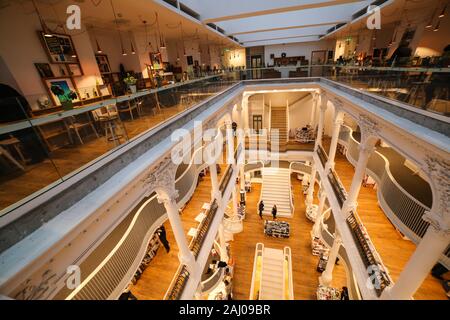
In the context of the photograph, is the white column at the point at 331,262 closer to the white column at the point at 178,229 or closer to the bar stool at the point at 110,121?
the white column at the point at 178,229

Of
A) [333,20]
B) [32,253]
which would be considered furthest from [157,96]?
[333,20]

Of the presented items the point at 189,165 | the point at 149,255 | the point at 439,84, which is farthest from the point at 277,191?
the point at 439,84

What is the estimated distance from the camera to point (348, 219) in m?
6.69

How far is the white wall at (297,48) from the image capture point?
18.8 metres

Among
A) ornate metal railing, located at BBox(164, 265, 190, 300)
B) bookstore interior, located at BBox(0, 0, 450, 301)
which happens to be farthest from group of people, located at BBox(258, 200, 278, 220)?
ornate metal railing, located at BBox(164, 265, 190, 300)

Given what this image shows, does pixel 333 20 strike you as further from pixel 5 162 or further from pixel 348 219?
pixel 5 162

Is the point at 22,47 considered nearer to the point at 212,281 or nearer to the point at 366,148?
the point at 212,281

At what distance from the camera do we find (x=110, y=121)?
335 centimetres

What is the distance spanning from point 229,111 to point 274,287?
8248 millimetres

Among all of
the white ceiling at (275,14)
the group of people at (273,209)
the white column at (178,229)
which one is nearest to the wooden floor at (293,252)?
the group of people at (273,209)

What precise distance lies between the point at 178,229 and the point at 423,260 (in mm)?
4792

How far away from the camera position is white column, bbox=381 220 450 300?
3361 millimetres

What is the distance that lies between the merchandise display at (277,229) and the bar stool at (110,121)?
9.97 meters

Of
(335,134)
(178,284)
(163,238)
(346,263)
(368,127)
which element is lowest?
(346,263)
